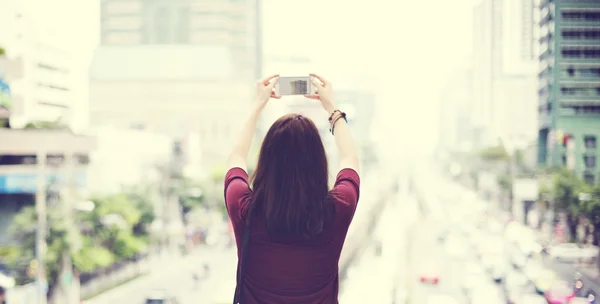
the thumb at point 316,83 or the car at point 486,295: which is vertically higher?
the thumb at point 316,83

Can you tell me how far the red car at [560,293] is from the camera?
432 cm

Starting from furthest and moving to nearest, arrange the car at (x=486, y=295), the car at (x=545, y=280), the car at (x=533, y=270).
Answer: the car at (x=486, y=295) < the car at (x=533, y=270) < the car at (x=545, y=280)

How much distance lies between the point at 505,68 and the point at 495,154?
1282 millimetres

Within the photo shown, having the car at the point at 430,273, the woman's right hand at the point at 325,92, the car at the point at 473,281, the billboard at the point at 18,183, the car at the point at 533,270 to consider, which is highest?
the woman's right hand at the point at 325,92

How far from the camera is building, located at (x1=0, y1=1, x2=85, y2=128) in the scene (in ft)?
15.8

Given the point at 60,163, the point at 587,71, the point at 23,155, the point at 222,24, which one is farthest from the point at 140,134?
the point at 222,24

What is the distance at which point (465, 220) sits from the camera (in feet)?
29.4

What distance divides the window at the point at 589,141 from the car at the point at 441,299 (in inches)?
113

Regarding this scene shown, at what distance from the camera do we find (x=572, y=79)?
389 cm

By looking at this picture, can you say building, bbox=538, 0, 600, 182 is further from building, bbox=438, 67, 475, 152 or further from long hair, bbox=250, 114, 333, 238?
long hair, bbox=250, 114, 333, 238

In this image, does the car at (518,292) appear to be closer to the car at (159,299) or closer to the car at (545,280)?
the car at (545,280)

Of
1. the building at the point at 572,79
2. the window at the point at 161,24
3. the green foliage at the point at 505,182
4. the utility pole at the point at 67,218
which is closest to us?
the building at the point at 572,79

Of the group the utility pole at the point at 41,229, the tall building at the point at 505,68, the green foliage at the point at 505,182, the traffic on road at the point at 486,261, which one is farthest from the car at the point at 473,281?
the utility pole at the point at 41,229

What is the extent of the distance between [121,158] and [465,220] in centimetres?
523
